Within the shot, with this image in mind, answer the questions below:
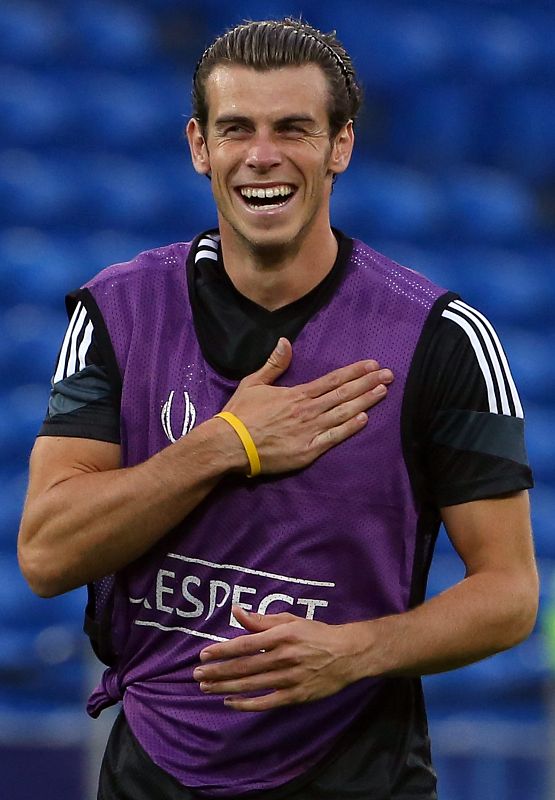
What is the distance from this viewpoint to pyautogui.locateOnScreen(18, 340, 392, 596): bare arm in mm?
2266

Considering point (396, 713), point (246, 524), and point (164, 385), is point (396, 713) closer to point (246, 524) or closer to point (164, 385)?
point (246, 524)

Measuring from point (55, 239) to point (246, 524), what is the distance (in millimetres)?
3496

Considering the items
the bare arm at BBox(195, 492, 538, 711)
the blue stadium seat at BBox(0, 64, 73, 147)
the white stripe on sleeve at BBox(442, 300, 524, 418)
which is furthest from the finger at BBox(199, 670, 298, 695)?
the blue stadium seat at BBox(0, 64, 73, 147)

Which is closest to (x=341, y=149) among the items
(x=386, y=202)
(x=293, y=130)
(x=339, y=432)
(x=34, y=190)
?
(x=293, y=130)

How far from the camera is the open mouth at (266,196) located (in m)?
2.33

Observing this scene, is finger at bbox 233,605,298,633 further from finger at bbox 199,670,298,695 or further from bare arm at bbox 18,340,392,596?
bare arm at bbox 18,340,392,596

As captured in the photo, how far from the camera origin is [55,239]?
5672mm

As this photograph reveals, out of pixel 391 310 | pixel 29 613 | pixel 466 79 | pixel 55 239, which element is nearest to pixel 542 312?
pixel 466 79

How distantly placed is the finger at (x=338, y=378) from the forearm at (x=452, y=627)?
13.3 inches

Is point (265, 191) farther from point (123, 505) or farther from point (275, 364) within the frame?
point (123, 505)

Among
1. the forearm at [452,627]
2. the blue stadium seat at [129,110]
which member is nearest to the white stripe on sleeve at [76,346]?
the forearm at [452,627]

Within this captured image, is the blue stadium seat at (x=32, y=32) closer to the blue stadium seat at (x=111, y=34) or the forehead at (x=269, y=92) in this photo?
the blue stadium seat at (x=111, y=34)

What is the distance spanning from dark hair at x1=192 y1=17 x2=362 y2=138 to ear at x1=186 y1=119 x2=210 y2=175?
0.6 inches

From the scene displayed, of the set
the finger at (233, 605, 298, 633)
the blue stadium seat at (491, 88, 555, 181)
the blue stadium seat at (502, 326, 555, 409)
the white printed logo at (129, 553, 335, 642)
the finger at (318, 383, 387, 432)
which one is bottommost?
the finger at (233, 605, 298, 633)
